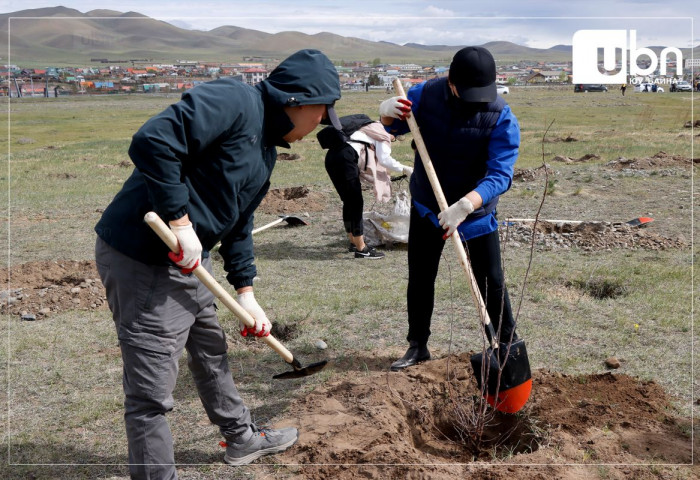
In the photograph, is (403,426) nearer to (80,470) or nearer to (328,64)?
(80,470)

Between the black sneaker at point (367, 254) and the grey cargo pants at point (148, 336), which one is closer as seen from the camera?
the grey cargo pants at point (148, 336)

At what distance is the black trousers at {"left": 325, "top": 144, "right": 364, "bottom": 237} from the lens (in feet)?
24.6

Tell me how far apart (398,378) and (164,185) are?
219 centimetres

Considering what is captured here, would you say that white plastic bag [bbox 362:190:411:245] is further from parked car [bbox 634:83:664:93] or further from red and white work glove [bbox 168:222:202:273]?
parked car [bbox 634:83:664:93]

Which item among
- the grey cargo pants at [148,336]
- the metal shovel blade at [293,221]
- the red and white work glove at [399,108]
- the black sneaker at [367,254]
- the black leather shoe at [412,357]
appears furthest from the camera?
the metal shovel blade at [293,221]

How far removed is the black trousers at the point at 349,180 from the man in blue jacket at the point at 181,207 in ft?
14.7

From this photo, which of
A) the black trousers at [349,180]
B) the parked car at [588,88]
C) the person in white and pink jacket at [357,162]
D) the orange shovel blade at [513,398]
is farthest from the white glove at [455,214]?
the parked car at [588,88]

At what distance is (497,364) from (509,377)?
103mm

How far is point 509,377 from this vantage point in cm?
379

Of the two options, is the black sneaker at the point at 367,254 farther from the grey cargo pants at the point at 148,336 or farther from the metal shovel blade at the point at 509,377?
the grey cargo pants at the point at 148,336

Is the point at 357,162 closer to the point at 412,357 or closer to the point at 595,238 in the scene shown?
the point at 595,238

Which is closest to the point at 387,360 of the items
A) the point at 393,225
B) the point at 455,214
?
the point at 455,214

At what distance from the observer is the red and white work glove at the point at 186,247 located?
2586 millimetres

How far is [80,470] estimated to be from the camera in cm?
344
